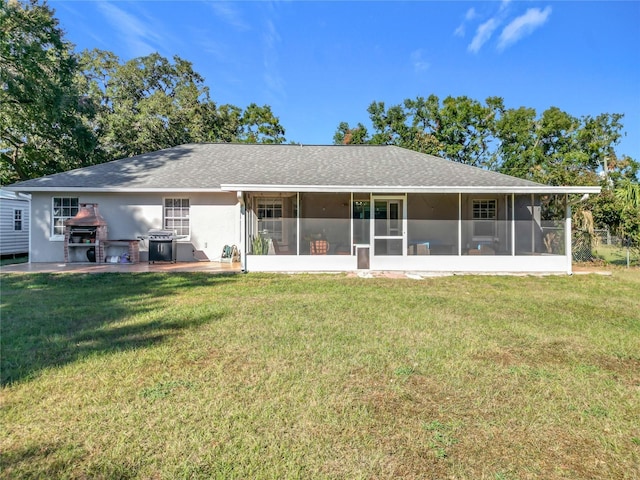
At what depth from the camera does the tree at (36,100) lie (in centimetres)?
1502

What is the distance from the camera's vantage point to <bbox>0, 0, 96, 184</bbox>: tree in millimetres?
15016

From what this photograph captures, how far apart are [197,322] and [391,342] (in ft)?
9.11

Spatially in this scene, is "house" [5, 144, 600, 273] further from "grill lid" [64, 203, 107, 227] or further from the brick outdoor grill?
the brick outdoor grill

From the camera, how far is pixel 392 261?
37.1ft

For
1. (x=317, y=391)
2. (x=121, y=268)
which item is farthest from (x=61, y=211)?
(x=317, y=391)

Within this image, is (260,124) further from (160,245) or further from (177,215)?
(160,245)

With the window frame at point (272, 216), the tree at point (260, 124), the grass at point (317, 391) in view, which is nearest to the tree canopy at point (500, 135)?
the tree at point (260, 124)

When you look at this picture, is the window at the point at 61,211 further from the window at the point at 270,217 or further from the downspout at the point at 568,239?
the downspout at the point at 568,239

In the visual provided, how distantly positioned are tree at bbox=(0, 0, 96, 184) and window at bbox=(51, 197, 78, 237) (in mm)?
6224

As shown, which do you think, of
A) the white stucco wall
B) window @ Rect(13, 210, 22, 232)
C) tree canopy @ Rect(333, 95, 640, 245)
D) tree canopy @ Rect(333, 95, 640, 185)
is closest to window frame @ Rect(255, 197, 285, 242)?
the white stucco wall

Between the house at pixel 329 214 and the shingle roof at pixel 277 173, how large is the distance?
0.06m

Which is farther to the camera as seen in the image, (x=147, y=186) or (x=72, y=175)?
(x=72, y=175)

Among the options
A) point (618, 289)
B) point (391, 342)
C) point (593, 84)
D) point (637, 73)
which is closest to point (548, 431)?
point (391, 342)

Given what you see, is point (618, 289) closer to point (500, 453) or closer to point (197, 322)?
point (500, 453)
